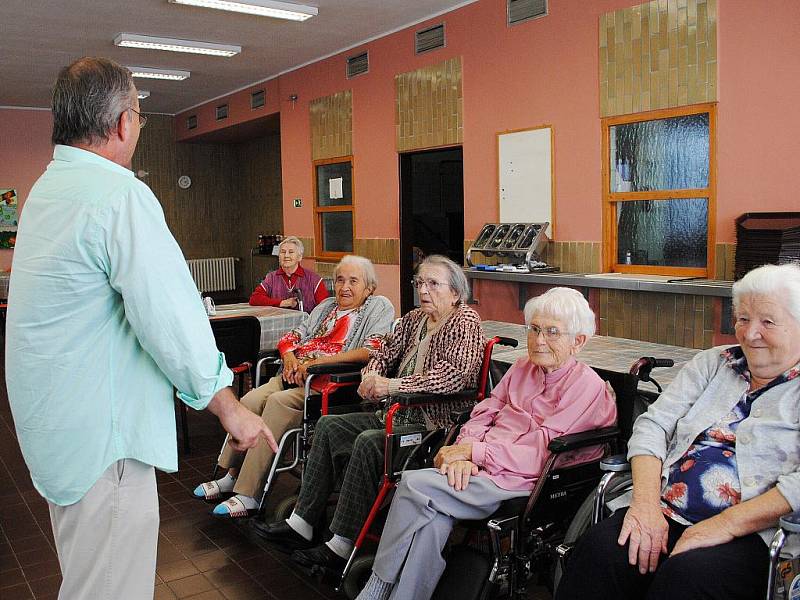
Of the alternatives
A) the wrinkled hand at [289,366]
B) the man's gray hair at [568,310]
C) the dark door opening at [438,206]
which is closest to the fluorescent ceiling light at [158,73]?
the dark door opening at [438,206]

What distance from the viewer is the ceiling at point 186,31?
6432 mm

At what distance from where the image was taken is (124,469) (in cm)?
165

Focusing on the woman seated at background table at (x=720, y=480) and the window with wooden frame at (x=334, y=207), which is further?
the window with wooden frame at (x=334, y=207)

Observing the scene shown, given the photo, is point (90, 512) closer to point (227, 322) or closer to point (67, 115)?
point (67, 115)

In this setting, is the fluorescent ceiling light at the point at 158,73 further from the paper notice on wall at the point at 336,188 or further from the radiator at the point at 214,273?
the radiator at the point at 214,273

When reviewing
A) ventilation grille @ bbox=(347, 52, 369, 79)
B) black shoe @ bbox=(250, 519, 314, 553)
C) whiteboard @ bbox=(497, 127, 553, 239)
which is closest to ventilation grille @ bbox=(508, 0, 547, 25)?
whiteboard @ bbox=(497, 127, 553, 239)

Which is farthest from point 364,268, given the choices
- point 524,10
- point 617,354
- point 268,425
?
point 524,10

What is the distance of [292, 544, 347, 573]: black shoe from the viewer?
2.93 m

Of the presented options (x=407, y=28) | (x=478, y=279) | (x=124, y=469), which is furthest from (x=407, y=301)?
(x=124, y=469)

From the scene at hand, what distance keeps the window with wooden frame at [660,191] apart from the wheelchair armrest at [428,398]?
8.05 ft

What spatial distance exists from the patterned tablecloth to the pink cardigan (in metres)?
2.43

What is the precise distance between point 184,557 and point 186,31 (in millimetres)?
5608

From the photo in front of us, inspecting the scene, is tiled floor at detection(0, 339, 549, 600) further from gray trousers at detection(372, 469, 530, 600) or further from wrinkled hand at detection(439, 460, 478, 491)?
wrinkled hand at detection(439, 460, 478, 491)

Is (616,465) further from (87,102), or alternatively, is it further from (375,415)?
(87,102)
